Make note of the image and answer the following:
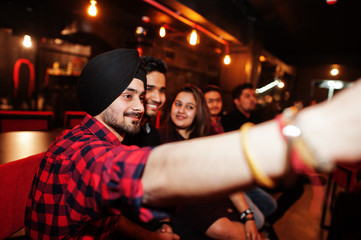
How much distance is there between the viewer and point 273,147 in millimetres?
434

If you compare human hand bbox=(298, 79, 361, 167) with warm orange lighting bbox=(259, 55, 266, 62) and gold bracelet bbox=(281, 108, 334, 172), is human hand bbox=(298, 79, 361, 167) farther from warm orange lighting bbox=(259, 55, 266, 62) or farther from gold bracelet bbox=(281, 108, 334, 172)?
warm orange lighting bbox=(259, 55, 266, 62)

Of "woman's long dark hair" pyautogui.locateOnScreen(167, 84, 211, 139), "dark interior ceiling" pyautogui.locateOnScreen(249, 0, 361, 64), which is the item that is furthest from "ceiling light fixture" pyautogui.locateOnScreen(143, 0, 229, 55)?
"woman's long dark hair" pyautogui.locateOnScreen(167, 84, 211, 139)

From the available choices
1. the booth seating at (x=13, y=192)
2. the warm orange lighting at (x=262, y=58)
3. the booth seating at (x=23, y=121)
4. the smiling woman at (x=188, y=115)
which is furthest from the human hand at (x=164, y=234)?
the warm orange lighting at (x=262, y=58)

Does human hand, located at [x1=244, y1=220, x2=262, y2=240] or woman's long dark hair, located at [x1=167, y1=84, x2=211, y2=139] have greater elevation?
woman's long dark hair, located at [x1=167, y1=84, x2=211, y2=139]

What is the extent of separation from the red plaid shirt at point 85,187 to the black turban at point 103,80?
12cm

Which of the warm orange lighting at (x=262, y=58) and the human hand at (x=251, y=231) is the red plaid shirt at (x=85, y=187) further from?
the warm orange lighting at (x=262, y=58)

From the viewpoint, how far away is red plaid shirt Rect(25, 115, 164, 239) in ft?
1.86

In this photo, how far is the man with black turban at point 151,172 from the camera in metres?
0.42

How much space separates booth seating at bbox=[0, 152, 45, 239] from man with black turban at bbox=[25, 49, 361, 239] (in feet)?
0.70

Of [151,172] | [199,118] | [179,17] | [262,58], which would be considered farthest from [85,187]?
[262,58]

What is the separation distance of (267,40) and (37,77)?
27.4 feet

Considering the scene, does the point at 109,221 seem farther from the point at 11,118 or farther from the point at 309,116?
the point at 11,118

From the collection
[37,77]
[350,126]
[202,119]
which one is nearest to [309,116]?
[350,126]

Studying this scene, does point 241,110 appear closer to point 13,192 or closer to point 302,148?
point 13,192
